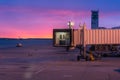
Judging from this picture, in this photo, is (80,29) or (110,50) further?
(110,50)

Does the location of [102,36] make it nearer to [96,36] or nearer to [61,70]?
[96,36]

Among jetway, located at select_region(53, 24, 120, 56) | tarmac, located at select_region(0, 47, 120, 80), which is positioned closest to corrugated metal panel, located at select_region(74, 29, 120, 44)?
jetway, located at select_region(53, 24, 120, 56)

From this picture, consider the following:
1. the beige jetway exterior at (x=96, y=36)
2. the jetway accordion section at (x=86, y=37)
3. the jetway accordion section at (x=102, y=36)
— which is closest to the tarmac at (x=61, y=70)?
the beige jetway exterior at (x=96, y=36)

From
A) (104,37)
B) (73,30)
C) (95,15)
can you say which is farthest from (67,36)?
(95,15)

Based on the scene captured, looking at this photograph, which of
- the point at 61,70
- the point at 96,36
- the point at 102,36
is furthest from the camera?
the point at 102,36

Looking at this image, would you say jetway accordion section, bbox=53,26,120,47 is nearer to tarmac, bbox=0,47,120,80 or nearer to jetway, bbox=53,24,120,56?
jetway, bbox=53,24,120,56

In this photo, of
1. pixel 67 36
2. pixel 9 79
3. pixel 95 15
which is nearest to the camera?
pixel 9 79

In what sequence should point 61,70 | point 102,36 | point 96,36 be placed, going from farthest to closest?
point 102,36 < point 96,36 < point 61,70

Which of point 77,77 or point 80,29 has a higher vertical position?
point 80,29

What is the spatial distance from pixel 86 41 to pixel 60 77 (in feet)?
81.8

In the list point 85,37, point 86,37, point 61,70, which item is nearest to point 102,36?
point 86,37

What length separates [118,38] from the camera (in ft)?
193

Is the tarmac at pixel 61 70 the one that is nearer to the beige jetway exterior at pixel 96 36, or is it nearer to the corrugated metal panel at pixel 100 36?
the beige jetway exterior at pixel 96 36

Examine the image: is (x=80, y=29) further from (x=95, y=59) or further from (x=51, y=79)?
(x=51, y=79)
